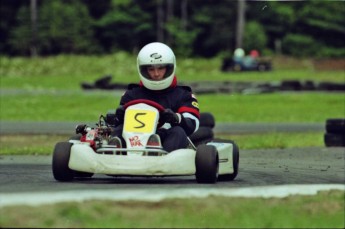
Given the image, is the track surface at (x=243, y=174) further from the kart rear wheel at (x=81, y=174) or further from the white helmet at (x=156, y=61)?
the white helmet at (x=156, y=61)

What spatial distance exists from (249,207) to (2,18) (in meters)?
68.8

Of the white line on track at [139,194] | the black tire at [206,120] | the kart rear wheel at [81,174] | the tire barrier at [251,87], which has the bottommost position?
the tire barrier at [251,87]

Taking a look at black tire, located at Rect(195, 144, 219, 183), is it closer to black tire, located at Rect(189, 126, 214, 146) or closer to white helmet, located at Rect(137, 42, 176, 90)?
white helmet, located at Rect(137, 42, 176, 90)

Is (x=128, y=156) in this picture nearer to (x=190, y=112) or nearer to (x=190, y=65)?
(x=190, y=112)

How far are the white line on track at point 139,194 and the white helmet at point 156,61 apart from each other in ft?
9.81

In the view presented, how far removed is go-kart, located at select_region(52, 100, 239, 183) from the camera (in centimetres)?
915

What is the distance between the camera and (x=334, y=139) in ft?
53.8

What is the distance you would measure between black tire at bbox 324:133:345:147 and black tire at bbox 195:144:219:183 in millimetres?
7309

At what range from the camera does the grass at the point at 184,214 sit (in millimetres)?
6469

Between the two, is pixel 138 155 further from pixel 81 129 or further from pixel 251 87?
pixel 251 87

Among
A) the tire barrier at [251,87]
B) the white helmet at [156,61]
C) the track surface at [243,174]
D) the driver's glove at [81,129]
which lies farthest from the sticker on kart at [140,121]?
the tire barrier at [251,87]

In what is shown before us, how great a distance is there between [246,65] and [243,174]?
44.8m

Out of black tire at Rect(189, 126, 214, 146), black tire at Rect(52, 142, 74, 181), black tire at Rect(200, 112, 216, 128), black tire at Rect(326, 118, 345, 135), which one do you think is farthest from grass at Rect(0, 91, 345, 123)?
black tire at Rect(52, 142, 74, 181)

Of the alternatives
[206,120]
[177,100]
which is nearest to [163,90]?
[177,100]
